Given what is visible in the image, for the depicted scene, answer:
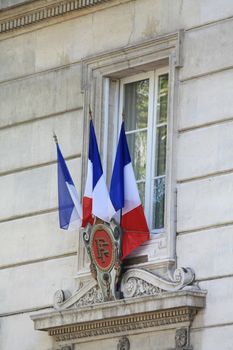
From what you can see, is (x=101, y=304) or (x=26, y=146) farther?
(x=26, y=146)

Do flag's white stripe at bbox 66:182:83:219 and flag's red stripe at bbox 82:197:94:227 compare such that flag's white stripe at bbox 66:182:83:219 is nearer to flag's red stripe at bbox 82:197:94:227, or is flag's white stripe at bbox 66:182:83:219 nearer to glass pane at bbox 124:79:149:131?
flag's red stripe at bbox 82:197:94:227

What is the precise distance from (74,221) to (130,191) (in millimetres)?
982

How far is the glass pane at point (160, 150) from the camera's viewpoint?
2216cm

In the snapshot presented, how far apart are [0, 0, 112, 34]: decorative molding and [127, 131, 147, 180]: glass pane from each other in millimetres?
1949

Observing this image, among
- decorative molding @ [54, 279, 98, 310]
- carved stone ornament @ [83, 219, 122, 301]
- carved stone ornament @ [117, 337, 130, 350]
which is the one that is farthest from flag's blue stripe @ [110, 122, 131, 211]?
A: carved stone ornament @ [117, 337, 130, 350]

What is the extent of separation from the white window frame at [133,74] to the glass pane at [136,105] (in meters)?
0.15

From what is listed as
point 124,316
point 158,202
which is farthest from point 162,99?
point 124,316

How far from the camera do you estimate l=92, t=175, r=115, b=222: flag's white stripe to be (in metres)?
21.8

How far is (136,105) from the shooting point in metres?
22.8

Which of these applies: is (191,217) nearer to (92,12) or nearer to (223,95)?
(223,95)

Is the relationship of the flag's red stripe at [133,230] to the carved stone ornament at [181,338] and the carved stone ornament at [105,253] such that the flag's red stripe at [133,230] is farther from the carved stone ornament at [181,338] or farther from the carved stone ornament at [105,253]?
the carved stone ornament at [181,338]

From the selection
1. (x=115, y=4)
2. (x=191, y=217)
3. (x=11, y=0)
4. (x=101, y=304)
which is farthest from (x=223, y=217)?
(x=11, y=0)

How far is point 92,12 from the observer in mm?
23312

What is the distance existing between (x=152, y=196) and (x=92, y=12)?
9.31ft
